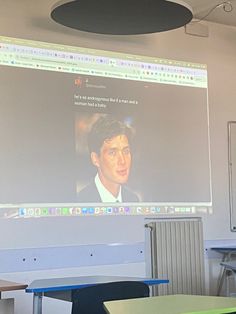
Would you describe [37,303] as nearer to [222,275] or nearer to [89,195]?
[89,195]

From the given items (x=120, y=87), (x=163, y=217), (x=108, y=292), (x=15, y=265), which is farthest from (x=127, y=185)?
(x=108, y=292)

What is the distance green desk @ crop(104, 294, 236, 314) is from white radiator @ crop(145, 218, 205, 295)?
2.26 meters

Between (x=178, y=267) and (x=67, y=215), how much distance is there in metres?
1.24

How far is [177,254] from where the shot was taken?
4.96 metres

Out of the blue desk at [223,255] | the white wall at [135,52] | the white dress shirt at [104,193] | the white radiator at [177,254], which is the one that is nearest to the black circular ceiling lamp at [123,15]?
the white wall at [135,52]

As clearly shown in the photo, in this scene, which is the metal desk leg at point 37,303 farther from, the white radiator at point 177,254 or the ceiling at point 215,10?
the ceiling at point 215,10

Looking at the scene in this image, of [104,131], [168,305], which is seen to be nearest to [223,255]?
[104,131]

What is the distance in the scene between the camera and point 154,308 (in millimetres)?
2264

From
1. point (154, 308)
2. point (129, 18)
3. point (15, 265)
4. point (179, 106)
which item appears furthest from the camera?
point (179, 106)

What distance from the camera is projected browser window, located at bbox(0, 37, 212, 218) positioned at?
434cm

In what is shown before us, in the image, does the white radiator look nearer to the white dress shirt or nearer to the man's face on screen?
the white dress shirt

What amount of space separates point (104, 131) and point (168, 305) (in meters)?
2.55

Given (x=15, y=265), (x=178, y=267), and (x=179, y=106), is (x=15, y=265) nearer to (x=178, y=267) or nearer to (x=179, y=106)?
(x=178, y=267)

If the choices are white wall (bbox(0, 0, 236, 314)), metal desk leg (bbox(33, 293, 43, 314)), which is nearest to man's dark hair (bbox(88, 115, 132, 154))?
white wall (bbox(0, 0, 236, 314))
